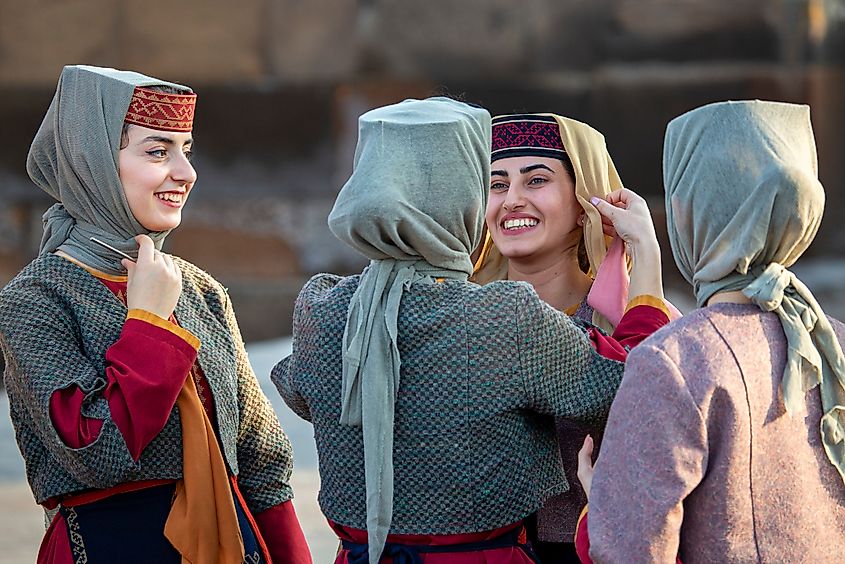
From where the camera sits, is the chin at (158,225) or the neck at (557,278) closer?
the chin at (158,225)

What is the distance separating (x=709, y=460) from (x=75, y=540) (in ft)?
4.26

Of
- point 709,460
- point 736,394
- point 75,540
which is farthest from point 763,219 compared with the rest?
point 75,540

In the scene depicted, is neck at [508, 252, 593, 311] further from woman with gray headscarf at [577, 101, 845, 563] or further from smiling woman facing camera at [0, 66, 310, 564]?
woman with gray headscarf at [577, 101, 845, 563]

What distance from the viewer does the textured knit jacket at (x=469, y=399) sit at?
2.71 m

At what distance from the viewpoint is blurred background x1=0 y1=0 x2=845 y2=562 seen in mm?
7930

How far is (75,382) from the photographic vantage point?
2836 mm

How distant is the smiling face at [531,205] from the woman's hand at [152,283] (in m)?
0.80

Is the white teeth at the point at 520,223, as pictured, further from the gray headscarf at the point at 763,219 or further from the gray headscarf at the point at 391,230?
the gray headscarf at the point at 763,219

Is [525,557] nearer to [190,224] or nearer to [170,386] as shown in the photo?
[170,386]

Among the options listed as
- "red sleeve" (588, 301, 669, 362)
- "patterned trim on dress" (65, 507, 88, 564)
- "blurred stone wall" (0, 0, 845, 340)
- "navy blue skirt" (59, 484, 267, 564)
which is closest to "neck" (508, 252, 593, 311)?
"red sleeve" (588, 301, 669, 362)

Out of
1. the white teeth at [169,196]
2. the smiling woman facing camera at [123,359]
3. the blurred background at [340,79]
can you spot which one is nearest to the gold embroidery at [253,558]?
the smiling woman facing camera at [123,359]

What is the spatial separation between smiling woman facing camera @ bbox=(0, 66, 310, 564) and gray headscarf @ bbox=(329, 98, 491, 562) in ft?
1.28

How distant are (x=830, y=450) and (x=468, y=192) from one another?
0.81 m

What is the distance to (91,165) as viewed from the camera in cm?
304
